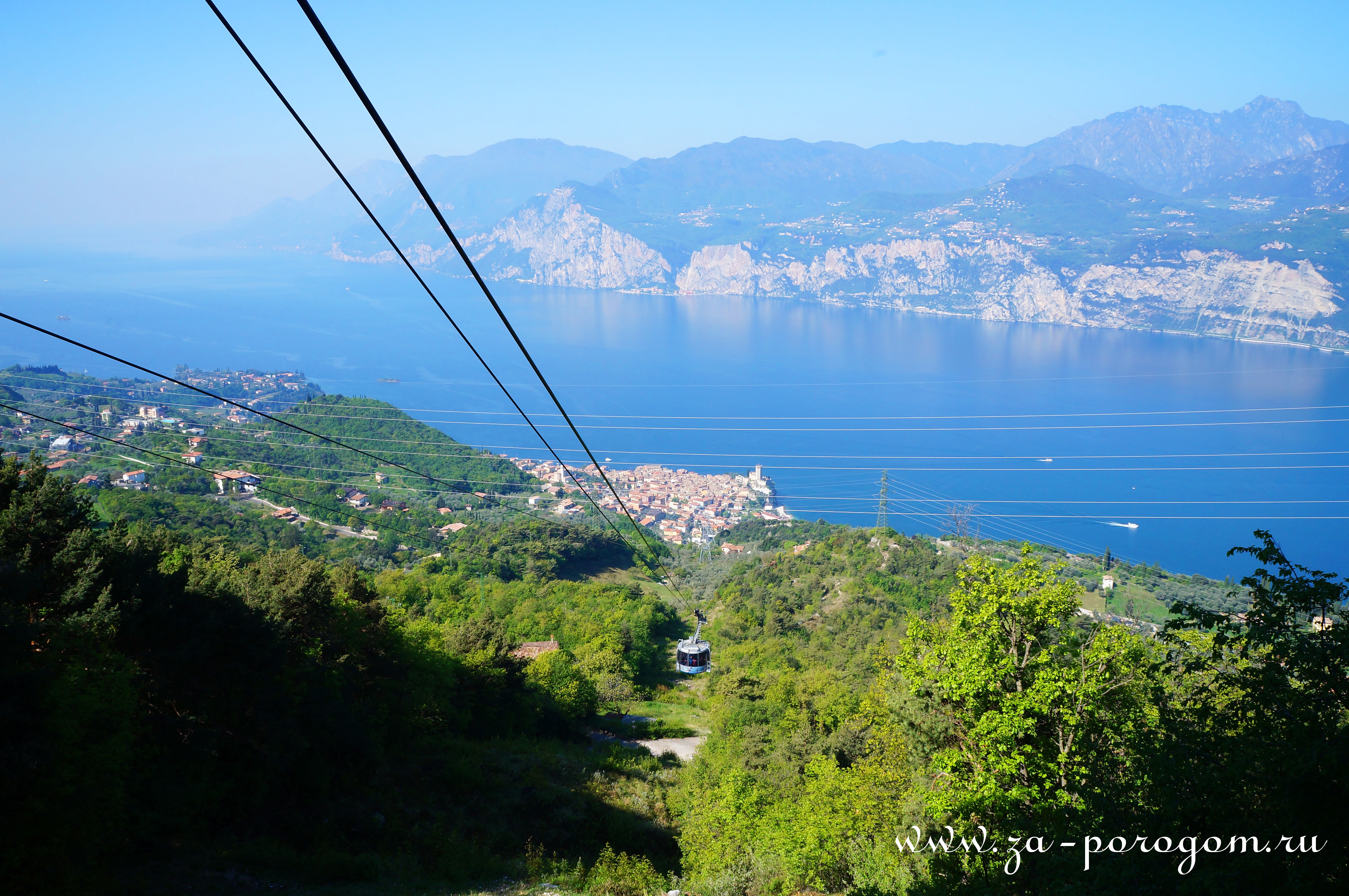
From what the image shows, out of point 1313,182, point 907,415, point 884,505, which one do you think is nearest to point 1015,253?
point 907,415

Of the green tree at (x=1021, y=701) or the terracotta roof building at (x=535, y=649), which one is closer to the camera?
the green tree at (x=1021, y=701)

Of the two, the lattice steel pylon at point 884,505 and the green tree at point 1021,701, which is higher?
the green tree at point 1021,701

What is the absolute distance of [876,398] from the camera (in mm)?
72500

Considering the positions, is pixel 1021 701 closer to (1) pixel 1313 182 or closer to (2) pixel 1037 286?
(2) pixel 1037 286

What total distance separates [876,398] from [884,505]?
118 ft

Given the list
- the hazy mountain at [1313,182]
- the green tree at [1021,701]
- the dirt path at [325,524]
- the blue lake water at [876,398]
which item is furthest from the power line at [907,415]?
the hazy mountain at [1313,182]

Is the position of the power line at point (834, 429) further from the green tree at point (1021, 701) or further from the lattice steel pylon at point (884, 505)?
the green tree at point (1021, 701)

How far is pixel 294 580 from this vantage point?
9.70 metres

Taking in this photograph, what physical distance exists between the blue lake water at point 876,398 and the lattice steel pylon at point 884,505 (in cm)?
66

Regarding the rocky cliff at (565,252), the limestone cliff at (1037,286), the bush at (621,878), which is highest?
the rocky cliff at (565,252)

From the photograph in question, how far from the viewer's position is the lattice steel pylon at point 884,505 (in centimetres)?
3509

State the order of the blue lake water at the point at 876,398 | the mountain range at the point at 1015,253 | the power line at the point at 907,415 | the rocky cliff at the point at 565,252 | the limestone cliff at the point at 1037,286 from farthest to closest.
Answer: the rocky cliff at the point at 565,252, the mountain range at the point at 1015,253, the limestone cliff at the point at 1037,286, the power line at the point at 907,415, the blue lake water at the point at 876,398

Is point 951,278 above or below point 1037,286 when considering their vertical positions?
above

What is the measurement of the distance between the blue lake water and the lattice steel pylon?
26.1 inches
